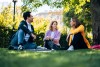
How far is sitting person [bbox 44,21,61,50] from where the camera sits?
1236 centimetres

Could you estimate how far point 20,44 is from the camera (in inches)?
420

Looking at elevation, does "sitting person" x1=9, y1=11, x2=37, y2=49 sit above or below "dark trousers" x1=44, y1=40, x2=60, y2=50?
above

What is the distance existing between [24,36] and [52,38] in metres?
1.92

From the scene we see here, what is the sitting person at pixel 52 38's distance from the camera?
40.5 feet

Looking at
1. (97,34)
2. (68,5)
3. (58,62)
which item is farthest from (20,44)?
(68,5)

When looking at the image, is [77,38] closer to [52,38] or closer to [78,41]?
[78,41]

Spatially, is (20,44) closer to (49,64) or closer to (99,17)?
(99,17)

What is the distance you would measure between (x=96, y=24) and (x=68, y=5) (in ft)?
24.1

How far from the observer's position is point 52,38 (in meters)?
12.8

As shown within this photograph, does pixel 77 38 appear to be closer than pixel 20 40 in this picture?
No

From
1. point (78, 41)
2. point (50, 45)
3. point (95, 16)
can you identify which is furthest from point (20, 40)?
point (95, 16)

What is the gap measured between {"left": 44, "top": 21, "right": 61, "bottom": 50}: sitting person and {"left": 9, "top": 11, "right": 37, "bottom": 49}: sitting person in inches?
43.5

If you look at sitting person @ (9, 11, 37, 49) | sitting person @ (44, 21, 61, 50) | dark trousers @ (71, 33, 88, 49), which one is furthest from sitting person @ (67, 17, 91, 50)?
sitting person @ (9, 11, 37, 49)

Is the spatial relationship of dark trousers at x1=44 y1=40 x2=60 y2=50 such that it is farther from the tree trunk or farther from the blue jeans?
the tree trunk
